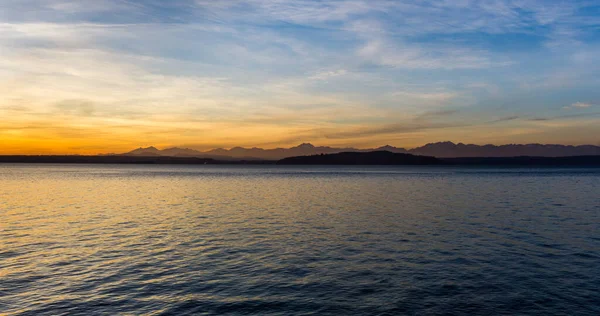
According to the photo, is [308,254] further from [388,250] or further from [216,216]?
[216,216]

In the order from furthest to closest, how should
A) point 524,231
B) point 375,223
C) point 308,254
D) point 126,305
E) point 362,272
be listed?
1. point 375,223
2. point 524,231
3. point 308,254
4. point 362,272
5. point 126,305

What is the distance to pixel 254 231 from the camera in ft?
134

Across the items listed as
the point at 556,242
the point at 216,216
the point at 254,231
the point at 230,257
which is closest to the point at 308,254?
the point at 230,257

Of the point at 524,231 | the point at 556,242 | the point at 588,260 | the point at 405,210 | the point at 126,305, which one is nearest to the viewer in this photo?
the point at 126,305

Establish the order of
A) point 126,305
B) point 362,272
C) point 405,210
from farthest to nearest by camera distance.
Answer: point 405,210 → point 362,272 → point 126,305

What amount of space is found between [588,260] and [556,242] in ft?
20.6

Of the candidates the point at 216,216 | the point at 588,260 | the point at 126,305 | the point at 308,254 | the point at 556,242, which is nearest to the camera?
the point at 126,305

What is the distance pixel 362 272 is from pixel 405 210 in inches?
1364

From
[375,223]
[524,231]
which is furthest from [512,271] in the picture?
[375,223]

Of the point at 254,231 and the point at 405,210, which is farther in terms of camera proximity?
the point at 405,210

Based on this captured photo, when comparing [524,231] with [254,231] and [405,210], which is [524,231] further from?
[254,231]

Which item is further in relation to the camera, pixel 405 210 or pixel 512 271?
pixel 405 210

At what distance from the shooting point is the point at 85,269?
26562mm

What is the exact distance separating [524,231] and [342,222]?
18347 millimetres
